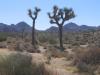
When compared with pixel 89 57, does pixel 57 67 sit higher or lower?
lower

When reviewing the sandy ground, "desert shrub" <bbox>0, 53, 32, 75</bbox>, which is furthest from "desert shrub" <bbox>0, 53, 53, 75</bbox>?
the sandy ground

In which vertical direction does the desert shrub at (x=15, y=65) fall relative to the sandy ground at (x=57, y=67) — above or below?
above

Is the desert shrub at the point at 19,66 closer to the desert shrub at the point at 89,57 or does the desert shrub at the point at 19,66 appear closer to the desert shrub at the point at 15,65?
the desert shrub at the point at 15,65

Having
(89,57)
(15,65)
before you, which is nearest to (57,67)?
(89,57)

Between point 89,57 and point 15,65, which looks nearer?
point 15,65

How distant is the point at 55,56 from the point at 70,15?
56.9 ft

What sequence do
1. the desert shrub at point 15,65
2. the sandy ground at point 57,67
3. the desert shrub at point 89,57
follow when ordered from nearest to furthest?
the desert shrub at point 15,65, the sandy ground at point 57,67, the desert shrub at point 89,57

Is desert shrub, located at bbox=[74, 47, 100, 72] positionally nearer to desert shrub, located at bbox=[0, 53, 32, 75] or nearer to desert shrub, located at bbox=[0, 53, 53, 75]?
desert shrub, located at bbox=[0, 53, 53, 75]

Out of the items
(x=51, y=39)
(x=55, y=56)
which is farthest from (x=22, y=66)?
(x=51, y=39)

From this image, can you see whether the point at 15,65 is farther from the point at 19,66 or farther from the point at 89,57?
the point at 89,57

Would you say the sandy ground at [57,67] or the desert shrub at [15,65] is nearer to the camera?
the desert shrub at [15,65]

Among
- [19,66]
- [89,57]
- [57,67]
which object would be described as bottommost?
[57,67]

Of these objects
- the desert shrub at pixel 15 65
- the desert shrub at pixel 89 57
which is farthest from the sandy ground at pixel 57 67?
the desert shrub at pixel 15 65

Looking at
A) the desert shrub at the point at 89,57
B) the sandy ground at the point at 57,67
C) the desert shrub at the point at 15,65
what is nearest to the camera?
the desert shrub at the point at 15,65
